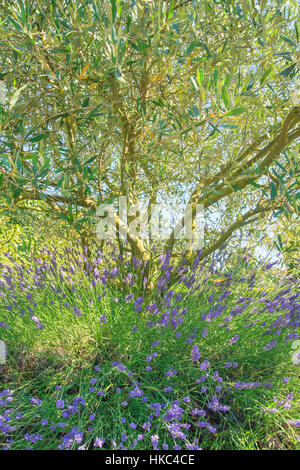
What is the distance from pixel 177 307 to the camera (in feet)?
8.52

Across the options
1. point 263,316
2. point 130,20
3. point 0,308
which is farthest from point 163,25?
point 0,308

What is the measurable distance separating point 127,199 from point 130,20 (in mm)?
1429

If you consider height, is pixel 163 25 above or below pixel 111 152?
below

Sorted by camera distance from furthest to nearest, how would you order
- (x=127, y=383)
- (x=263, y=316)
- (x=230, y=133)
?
(x=230, y=133), (x=263, y=316), (x=127, y=383)

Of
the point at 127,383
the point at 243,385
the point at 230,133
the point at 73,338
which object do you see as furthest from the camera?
the point at 230,133

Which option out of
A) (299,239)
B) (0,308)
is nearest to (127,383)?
(0,308)

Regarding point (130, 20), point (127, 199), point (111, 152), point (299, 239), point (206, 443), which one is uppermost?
point (111, 152)

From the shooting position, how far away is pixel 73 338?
237 cm

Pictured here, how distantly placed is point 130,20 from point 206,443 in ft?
7.53

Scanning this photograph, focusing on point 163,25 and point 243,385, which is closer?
point 163,25

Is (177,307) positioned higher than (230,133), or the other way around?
Answer: (230,133)

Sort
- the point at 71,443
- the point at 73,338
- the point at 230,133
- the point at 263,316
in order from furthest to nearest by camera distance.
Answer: the point at 230,133
the point at 263,316
the point at 73,338
the point at 71,443

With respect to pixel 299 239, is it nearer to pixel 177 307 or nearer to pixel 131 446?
pixel 177 307

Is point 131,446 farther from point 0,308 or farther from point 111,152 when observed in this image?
point 111,152
